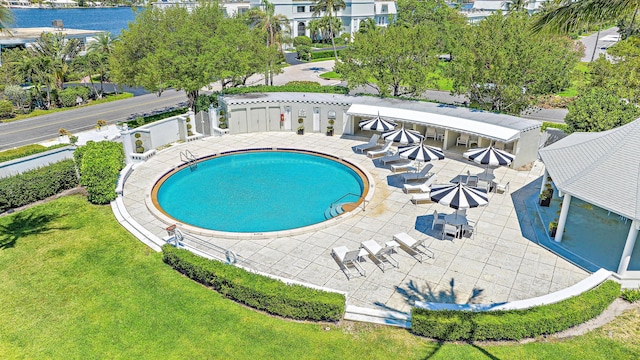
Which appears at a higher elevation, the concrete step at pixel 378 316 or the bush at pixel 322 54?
the bush at pixel 322 54

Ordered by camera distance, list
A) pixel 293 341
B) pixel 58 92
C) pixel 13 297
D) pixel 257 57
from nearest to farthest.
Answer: pixel 293 341 → pixel 13 297 → pixel 257 57 → pixel 58 92

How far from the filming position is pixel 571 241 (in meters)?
18.8

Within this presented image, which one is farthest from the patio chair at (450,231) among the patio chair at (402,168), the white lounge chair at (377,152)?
the white lounge chair at (377,152)

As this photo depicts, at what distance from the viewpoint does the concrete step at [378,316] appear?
551 inches

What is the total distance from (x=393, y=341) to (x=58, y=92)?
4776cm

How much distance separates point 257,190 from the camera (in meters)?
24.8

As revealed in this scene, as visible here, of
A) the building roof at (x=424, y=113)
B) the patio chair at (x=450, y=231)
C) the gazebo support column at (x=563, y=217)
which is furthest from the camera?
the building roof at (x=424, y=113)

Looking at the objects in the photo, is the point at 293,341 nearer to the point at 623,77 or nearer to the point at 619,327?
the point at 619,327

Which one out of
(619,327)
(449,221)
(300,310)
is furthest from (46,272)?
(619,327)

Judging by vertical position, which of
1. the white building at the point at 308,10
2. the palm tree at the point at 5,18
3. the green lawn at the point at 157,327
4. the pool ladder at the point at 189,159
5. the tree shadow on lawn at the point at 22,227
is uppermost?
the white building at the point at 308,10

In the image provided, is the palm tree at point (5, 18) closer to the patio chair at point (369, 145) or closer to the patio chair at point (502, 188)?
the patio chair at point (369, 145)

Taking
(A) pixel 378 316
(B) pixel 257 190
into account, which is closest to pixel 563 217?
(A) pixel 378 316

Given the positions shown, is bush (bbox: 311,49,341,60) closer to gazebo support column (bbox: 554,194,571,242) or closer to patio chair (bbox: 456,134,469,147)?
patio chair (bbox: 456,134,469,147)

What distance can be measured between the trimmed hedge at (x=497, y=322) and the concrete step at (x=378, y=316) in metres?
0.51
